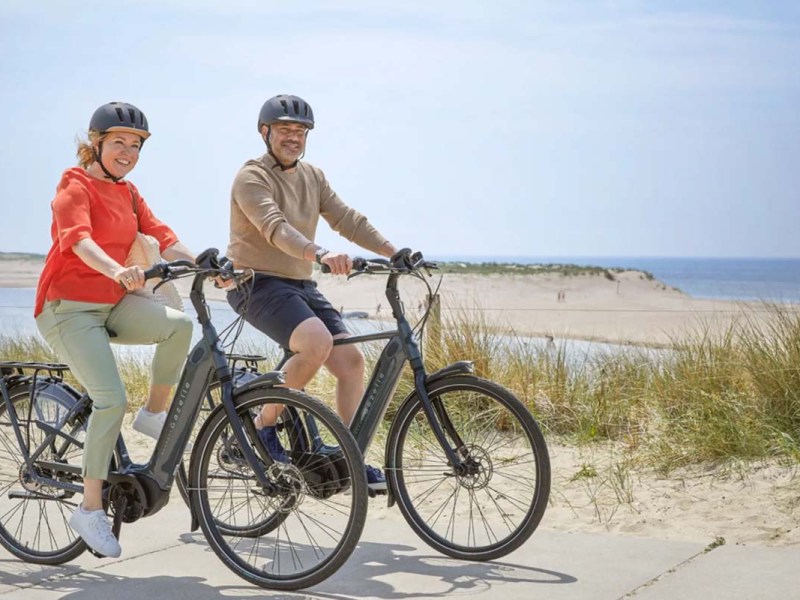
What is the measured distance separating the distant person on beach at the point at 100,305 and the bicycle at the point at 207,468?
0.12m

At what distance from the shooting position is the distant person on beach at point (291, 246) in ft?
16.1

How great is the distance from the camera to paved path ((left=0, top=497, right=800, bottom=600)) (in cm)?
438

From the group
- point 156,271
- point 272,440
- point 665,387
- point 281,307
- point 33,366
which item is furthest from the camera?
point 665,387

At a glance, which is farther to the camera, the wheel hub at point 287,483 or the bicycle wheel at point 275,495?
the wheel hub at point 287,483

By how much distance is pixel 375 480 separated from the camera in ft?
16.5

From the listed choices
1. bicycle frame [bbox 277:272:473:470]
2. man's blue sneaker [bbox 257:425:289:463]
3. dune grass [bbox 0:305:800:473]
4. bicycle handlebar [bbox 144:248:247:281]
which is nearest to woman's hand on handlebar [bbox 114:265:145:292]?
bicycle handlebar [bbox 144:248:247:281]

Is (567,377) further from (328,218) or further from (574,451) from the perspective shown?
(328,218)

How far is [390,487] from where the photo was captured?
16.3 ft

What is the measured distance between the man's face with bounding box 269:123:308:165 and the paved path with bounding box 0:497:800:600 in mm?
1698

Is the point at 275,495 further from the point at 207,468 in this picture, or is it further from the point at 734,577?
the point at 734,577

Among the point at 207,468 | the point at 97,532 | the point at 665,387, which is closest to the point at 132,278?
the point at 207,468

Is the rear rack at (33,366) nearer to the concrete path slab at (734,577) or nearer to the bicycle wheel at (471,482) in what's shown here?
the bicycle wheel at (471,482)

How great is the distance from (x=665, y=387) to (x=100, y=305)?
435cm

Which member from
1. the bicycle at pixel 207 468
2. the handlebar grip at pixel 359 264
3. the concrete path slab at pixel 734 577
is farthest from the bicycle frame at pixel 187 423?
the concrete path slab at pixel 734 577
